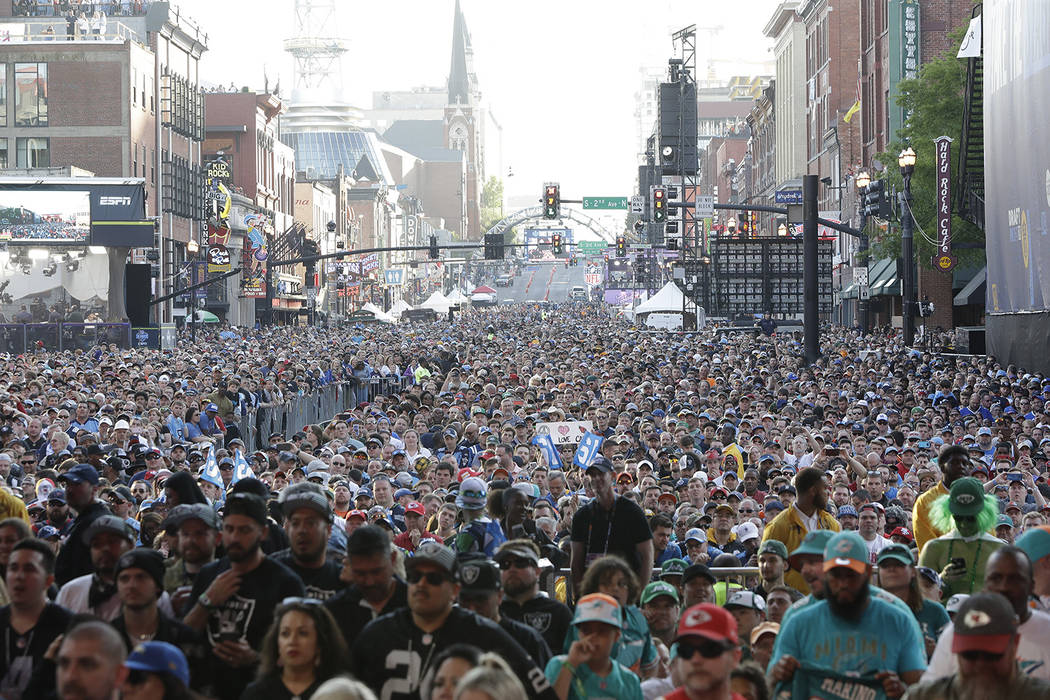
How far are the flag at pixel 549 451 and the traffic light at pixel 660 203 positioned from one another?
21.6 meters

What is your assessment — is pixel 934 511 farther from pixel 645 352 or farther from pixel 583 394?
pixel 645 352

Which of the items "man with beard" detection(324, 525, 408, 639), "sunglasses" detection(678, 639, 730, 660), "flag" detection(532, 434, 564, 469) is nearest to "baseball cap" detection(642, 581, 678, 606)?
"man with beard" detection(324, 525, 408, 639)

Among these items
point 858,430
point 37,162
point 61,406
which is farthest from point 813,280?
point 37,162

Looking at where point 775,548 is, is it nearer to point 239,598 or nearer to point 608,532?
point 608,532

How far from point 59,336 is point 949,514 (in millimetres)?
51612

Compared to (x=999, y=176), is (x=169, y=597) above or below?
below

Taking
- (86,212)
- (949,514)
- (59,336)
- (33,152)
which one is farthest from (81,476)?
(33,152)

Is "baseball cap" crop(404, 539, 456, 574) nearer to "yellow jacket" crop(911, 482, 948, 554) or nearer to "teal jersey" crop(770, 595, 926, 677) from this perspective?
A: "teal jersey" crop(770, 595, 926, 677)

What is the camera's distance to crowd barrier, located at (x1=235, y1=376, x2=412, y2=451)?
28266mm

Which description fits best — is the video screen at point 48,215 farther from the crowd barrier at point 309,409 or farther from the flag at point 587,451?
the flag at point 587,451

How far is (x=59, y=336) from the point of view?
190 ft

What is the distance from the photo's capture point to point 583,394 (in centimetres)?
2912

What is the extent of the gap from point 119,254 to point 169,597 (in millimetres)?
55406

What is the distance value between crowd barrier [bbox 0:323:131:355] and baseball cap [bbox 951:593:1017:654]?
52.4m
